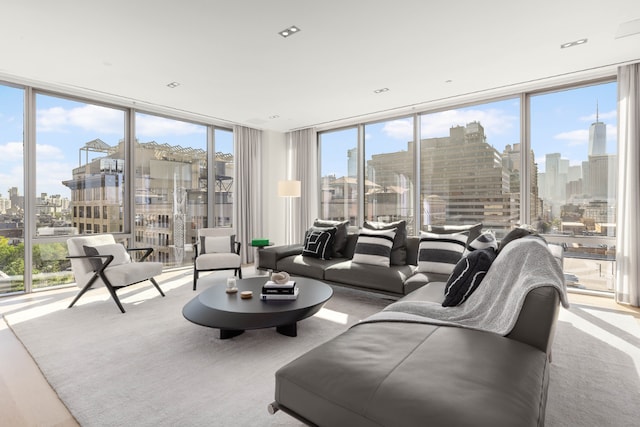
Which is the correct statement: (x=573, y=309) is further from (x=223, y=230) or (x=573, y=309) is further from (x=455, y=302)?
(x=223, y=230)

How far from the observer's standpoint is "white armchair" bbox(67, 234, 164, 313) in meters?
3.51

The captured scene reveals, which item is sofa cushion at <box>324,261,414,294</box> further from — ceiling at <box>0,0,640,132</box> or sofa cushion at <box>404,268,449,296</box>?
ceiling at <box>0,0,640,132</box>

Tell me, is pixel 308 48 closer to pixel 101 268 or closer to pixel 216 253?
pixel 216 253

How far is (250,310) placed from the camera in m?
2.56

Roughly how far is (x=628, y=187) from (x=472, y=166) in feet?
5.78

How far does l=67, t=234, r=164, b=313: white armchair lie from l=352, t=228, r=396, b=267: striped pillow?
2.44 metres

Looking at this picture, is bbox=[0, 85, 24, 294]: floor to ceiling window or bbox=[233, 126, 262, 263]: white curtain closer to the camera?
bbox=[0, 85, 24, 294]: floor to ceiling window

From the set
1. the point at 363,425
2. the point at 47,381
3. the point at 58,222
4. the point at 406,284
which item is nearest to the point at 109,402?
the point at 47,381

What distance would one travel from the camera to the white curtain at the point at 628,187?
3693mm

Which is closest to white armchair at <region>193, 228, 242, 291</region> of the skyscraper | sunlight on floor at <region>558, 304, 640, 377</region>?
sunlight on floor at <region>558, 304, 640, 377</region>

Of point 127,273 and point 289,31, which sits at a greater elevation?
point 289,31

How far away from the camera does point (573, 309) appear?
140 inches

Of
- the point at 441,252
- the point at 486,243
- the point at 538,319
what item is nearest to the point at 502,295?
the point at 538,319

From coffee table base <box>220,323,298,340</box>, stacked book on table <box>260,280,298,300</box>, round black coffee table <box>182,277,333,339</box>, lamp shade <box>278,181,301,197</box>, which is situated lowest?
coffee table base <box>220,323,298,340</box>
